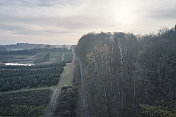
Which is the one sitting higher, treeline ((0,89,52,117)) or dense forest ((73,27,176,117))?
dense forest ((73,27,176,117))

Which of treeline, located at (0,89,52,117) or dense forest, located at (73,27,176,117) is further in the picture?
treeline, located at (0,89,52,117)

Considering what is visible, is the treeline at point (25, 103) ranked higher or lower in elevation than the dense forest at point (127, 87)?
lower

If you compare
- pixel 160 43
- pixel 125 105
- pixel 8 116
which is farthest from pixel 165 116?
pixel 160 43

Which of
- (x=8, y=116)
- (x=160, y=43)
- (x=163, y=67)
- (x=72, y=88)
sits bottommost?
(x=8, y=116)

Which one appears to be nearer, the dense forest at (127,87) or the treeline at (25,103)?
the dense forest at (127,87)

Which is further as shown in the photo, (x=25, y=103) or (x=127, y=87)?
(x=25, y=103)

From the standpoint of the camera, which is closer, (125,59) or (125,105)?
(125,105)

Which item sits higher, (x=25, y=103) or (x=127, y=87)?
(x=127, y=87)

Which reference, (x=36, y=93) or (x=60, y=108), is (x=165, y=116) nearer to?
(x=60, y=108)
